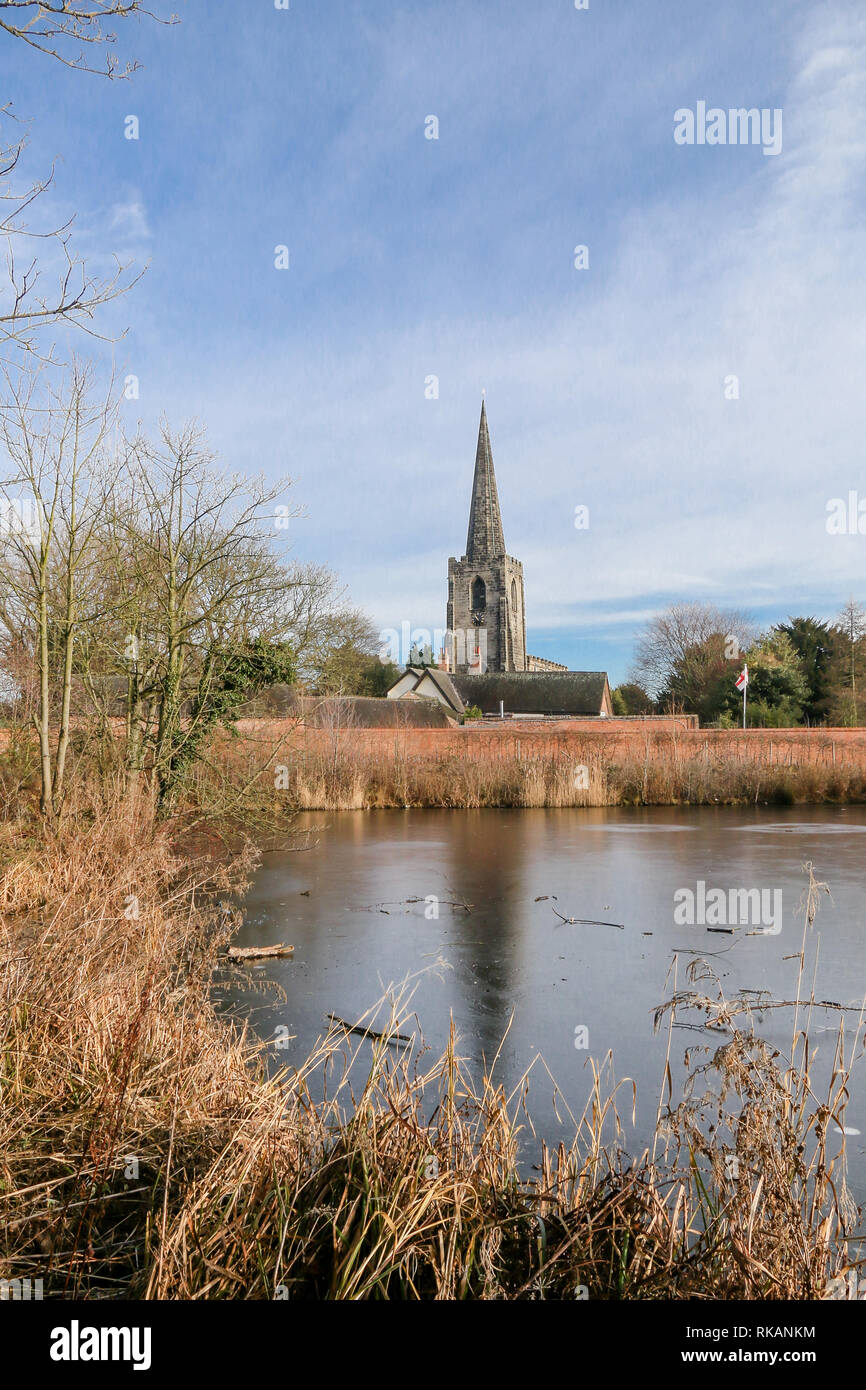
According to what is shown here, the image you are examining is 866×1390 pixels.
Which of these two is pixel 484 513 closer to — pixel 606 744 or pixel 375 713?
pixel 375 713

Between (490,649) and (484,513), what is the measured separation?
12.9 m

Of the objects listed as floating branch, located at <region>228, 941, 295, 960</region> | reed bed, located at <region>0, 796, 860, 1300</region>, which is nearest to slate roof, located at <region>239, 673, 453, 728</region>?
floating branch, located at <region>228, 941, 295, 960</region>

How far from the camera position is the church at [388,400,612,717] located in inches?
2138

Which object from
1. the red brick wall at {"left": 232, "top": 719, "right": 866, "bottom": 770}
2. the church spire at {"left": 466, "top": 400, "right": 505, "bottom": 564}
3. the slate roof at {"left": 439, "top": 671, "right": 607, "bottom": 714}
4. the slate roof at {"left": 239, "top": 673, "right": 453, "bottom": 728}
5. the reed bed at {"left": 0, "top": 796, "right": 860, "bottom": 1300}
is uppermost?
the church spire at {"left": 466, "top": 400, "right": 505, "bottom": 564}

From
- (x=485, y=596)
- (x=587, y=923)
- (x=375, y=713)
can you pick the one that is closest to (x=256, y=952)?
(x=587, y=923)

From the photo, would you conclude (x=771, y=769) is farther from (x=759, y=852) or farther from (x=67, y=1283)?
(x=67, y=1283)

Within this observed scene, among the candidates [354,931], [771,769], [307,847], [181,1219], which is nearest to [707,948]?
[354,931]

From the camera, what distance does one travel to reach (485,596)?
73812 mm

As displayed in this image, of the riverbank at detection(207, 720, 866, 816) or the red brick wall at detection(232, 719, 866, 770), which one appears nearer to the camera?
the riverbank at detection(207, 720, 866, 816)

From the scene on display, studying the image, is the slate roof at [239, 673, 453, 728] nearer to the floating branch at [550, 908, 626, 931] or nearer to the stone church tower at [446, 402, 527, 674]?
the floating branch at [550, 908, 626, 931]

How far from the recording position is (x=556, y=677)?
183ft

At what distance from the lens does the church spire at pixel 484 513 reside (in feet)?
245

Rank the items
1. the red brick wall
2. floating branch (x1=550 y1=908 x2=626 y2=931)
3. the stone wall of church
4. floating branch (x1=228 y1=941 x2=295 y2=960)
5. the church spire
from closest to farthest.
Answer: floating branch (x1=228 y1=941 x2=295 y2=960), floating branch (x1=550 y1=908 x2=626 y2=931), the red brick wall, the stone wall of church, the church spire
